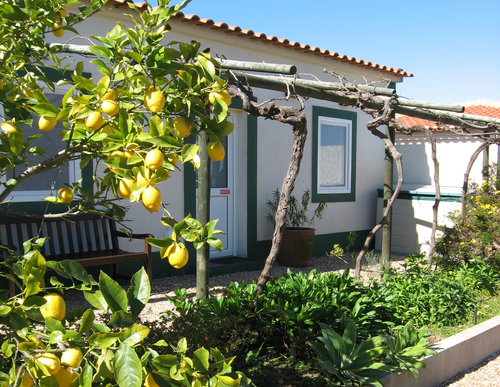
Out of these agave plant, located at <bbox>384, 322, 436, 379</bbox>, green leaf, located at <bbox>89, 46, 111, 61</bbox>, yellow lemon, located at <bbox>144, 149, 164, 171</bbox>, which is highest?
green leaf, located at <bbox>89, 46, 111, 61</bbox>

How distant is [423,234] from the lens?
357 inches

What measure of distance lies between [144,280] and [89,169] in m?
4.78

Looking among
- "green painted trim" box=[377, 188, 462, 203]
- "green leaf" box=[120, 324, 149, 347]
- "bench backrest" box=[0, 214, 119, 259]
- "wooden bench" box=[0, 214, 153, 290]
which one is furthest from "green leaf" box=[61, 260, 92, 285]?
"green painted trim" box=[377, 188, 462, 203]

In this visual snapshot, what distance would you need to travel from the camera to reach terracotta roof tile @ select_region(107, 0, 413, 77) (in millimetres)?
6203

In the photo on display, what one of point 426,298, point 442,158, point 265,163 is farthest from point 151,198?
point 442,158

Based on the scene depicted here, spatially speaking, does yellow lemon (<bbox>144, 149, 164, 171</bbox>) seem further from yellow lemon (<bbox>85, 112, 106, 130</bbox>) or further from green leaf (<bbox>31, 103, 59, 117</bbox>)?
green leaf (<bbox>31, 103, 59, 117</bbox>)

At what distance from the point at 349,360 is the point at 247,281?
137 inches

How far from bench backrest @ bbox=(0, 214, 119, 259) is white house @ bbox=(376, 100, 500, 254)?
5.85m

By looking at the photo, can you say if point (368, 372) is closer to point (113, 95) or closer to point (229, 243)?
point (113, 95)

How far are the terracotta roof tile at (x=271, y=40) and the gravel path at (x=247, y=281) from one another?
3.31 m

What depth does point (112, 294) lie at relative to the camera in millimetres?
1087

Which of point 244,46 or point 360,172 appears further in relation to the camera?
point 360,172

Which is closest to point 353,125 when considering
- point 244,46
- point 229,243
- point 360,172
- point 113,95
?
point 360,172

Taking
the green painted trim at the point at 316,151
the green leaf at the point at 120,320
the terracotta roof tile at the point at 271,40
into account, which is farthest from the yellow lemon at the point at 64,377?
the green painted trim at the point at 316,151
